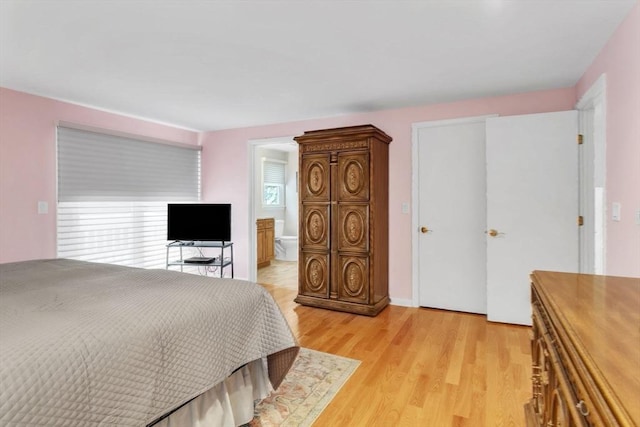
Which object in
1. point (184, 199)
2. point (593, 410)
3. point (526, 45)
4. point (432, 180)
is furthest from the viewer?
point (184, 199)

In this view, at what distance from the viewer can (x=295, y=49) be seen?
2525mm

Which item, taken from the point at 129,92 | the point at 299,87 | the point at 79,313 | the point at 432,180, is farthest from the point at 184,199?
the point at 79,313

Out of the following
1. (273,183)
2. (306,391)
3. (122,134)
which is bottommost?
(306,391)

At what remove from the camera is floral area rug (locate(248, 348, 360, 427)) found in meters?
1.93

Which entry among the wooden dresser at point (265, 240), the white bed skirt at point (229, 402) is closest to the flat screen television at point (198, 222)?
the wooden dresser at point (265, 240)

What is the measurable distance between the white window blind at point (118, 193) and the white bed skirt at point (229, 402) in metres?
3.09

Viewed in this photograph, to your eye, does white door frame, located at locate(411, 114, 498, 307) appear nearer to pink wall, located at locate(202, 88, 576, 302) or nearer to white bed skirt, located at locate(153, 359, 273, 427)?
pink wall, located at locate(202, 88, 576, 302)

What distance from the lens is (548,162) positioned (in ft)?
10.7

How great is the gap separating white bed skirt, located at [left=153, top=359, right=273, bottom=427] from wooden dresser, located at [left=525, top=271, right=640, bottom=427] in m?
Result: 1.36

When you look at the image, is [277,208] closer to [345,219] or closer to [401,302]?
[345,219]

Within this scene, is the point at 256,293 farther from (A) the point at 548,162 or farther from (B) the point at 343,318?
(A) the point at 548,162

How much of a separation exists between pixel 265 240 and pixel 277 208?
4.12ft

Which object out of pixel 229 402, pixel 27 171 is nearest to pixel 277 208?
pixel 27 171

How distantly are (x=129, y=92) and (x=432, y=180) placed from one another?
3392 millimetres
